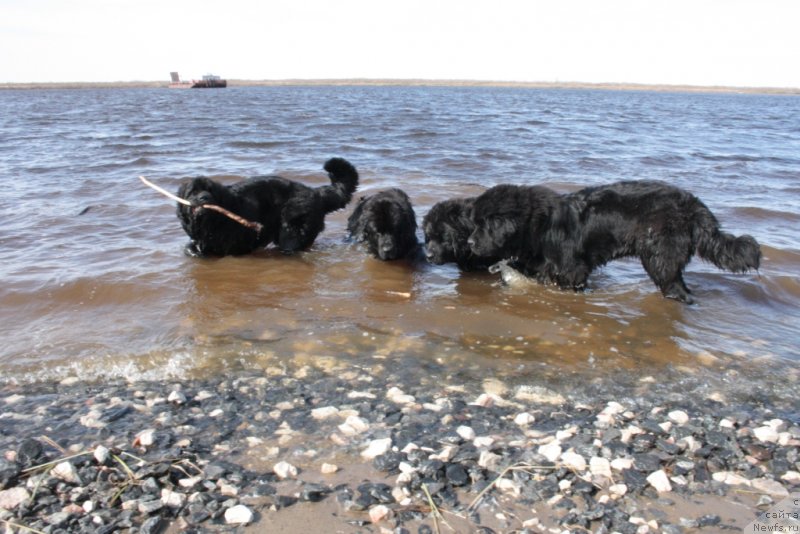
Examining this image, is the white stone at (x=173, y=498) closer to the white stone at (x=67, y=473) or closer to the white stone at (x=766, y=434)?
the white stone at (x=67, y=473)

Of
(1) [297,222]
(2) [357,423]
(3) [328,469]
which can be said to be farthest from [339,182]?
(3) [328,469]

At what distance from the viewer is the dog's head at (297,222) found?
7238 millimetres

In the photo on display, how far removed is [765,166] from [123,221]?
14.8 m

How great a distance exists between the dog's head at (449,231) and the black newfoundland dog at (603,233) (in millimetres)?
232

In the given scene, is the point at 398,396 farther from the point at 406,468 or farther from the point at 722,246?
the point at 722,246

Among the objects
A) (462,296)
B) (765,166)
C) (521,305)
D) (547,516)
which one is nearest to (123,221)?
(462,296)

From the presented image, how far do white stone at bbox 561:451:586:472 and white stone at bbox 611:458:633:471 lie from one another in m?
0.15

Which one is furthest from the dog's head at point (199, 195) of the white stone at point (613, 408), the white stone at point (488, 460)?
Result: the white stone at point (613, 408)

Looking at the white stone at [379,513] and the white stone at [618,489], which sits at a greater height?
the white stone at [618,489]

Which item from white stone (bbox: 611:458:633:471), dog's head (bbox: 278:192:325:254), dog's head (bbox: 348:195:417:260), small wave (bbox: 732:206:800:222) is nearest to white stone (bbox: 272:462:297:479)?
white stone (bbox: 611:458:633:471)

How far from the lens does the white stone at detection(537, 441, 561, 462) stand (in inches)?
121

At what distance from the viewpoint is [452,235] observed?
634 cm

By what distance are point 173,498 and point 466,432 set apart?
5.10ft

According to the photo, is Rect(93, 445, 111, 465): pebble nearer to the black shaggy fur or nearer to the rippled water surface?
the rippled water surface
